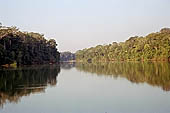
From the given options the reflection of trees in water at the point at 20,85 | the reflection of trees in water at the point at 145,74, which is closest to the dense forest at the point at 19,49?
the reflection of trees in water at the point at 145,74

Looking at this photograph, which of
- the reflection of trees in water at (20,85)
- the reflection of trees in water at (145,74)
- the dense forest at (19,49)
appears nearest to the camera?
the reflection of trees in water at (20,85)

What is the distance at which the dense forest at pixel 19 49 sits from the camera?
58.0m

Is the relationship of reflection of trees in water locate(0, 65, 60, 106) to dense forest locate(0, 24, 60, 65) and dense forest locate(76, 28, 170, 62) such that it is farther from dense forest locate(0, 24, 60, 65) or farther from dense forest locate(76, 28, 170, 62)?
dense forest locate(76, 28, 170, 62)

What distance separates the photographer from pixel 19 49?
63.8 metres

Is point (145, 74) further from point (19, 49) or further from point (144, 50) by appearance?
point (144, 50)

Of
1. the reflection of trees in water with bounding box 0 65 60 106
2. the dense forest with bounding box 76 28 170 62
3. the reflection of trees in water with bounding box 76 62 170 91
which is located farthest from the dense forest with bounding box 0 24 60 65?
the dense forest with bounding box 76 28 170 62

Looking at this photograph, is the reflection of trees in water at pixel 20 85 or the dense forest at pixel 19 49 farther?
the dense forest at pixel 19 49

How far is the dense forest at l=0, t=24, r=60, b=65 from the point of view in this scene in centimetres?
5803

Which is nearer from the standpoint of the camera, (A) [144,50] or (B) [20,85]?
(B) [20,85]

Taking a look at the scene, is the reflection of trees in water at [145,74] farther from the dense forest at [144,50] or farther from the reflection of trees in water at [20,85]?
the dense forest at [144,50]

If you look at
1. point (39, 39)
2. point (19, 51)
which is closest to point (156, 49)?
point (39, 39)

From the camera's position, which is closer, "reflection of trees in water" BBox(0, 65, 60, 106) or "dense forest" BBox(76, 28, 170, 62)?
"reflection of trees in water" BBox(0, 65, 60, 106)

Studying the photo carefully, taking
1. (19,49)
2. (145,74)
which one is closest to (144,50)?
(19,49)

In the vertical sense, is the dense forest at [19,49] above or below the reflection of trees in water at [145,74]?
above
